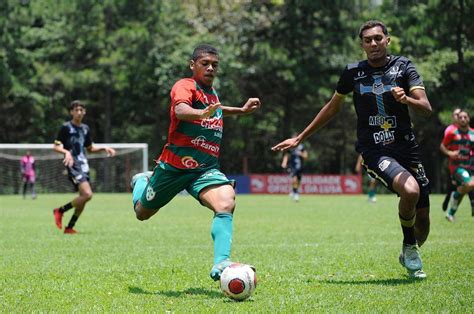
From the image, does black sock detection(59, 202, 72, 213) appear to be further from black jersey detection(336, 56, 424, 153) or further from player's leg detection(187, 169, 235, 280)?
black jersey detection(336, 56, 424, 153)

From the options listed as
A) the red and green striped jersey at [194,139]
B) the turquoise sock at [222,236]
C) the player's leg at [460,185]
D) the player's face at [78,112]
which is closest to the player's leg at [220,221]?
the turquoise sock at [222,236]

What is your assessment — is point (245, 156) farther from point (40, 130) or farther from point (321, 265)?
point (321, 265)

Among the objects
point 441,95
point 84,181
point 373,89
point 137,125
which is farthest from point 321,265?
point 137,125

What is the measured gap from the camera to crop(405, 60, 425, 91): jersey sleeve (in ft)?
25.2

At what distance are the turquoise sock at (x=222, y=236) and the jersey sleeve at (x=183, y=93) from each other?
1.03 m

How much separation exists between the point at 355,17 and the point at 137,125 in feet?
47.8

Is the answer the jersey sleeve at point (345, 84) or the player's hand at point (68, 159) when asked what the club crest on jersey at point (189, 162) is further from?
the player's hand at point (68, 159)

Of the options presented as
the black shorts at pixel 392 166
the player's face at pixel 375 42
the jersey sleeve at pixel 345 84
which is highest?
the player's face at pixel 375 42

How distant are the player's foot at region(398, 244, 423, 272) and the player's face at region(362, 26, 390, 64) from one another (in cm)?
184

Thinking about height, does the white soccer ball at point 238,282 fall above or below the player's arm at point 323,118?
below

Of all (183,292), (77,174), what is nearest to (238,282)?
(183,292)

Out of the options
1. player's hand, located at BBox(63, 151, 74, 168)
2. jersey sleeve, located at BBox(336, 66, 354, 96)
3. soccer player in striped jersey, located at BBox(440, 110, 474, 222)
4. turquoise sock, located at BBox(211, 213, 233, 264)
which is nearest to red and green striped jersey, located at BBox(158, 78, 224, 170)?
turquoise sock, located at BBox(211, 213, 233, 264)

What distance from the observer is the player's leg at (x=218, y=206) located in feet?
22.5

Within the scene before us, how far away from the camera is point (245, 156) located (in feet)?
157
